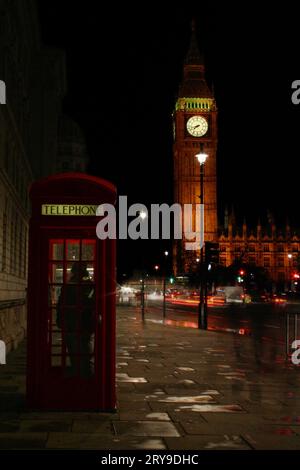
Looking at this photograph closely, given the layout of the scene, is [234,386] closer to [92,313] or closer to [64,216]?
[92,313]

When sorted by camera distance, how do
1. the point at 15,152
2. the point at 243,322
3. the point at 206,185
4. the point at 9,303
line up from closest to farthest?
the point at 9,303 < the point at 15,152 < the point at 243,322 < the point at 206,185

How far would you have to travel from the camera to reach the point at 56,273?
8586 mm

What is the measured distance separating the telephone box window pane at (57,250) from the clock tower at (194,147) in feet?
414

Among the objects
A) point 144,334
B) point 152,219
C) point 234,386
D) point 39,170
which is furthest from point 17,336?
point 152,219

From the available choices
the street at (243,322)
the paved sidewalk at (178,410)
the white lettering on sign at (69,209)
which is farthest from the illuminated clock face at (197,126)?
the white lettering on sign at (69,209)

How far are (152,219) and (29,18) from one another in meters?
117

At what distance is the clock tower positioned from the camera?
13838cm

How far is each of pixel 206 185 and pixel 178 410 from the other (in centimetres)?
13316

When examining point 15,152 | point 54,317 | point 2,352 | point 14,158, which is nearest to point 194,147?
point 15,152

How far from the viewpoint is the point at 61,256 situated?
8.58 m

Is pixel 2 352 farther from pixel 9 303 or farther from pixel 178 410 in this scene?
pixel 178 410

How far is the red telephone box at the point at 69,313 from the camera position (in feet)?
27.8

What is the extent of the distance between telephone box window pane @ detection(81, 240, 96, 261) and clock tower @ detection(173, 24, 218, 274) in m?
126

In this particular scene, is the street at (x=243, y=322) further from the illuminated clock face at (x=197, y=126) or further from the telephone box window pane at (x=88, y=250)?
the illuminated clock face at (x=197, y=126)
